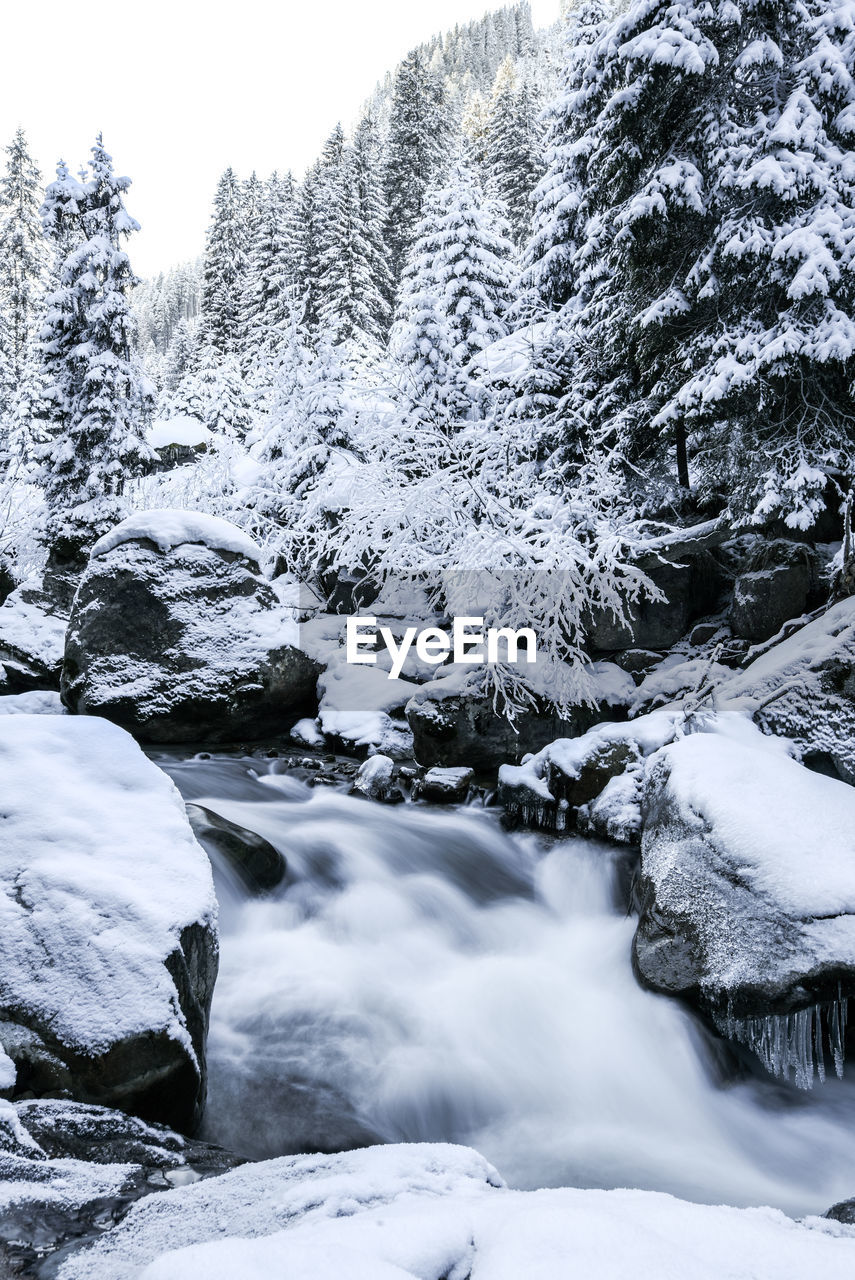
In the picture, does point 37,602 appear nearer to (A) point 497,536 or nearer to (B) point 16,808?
(A) point 497,536

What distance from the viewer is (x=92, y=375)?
65.1 feet

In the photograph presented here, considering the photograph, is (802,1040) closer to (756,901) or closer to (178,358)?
(756,901)

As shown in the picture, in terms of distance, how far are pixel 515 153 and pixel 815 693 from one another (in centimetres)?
3578

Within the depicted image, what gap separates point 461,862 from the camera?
730 cm

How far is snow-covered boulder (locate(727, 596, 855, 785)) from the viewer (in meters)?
6.22

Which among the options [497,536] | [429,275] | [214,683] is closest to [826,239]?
[497,536]

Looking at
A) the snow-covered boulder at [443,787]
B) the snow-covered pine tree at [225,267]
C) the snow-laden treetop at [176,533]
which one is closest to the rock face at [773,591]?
the snow-covered boulder at [443,787]

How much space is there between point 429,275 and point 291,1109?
702 inches

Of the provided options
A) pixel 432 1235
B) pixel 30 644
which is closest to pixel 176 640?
pixel 30 644

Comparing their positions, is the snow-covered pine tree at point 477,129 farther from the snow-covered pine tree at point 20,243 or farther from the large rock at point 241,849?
the large rock at point 241,849

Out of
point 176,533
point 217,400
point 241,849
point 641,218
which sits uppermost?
point 217,400

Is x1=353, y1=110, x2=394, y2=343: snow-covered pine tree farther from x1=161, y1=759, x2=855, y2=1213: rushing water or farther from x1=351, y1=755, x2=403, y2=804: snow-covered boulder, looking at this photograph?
x1=161, y1=759, x2=855, y2=1213: rushing water

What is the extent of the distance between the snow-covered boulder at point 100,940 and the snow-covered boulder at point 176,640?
585 cm

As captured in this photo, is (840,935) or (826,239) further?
(826,239)
